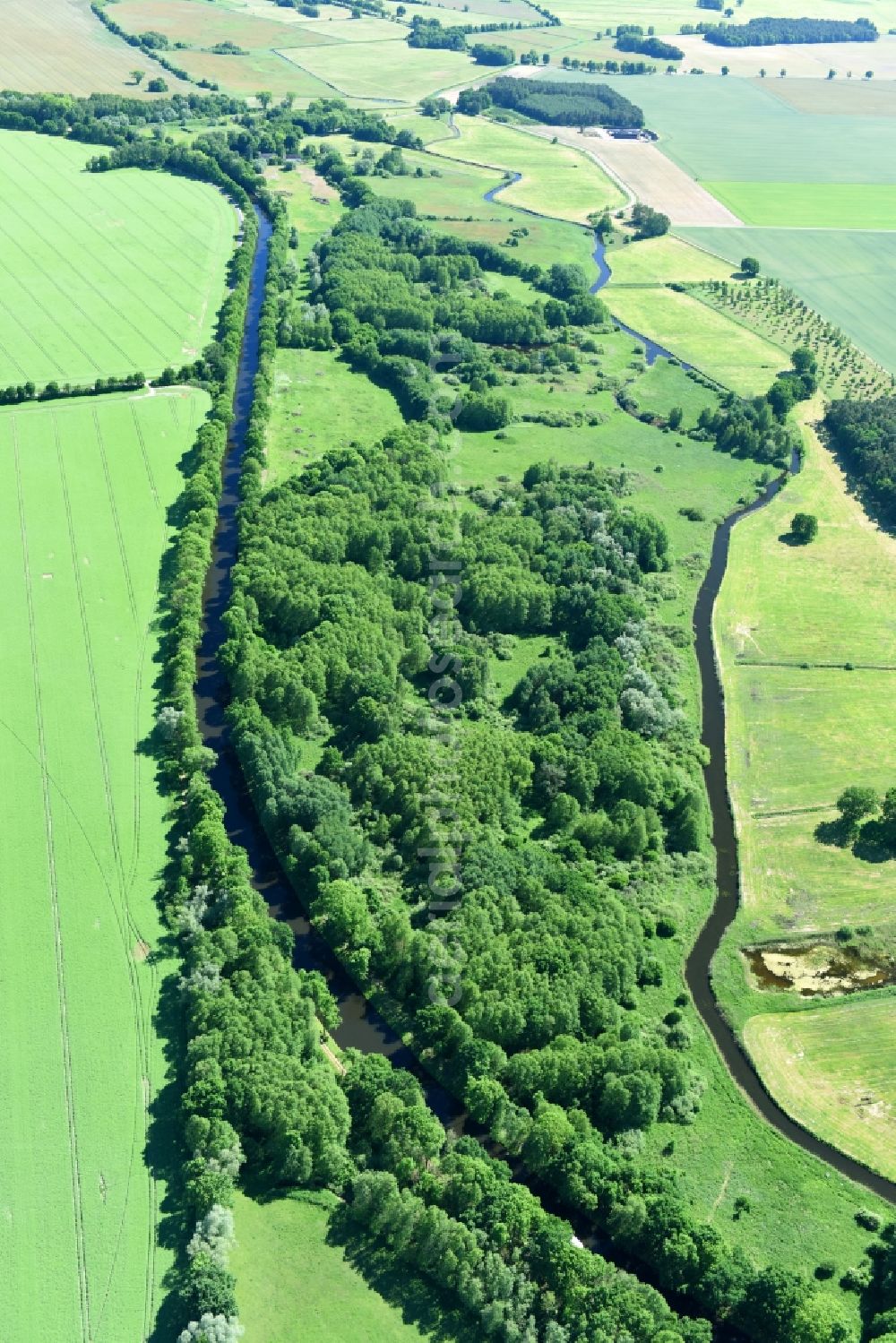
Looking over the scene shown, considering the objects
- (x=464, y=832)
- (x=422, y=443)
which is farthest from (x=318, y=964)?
(x=422, y=443)

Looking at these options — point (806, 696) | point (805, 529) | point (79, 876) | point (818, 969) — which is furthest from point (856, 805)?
point (79, 876)

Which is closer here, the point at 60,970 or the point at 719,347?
the point at 60,970

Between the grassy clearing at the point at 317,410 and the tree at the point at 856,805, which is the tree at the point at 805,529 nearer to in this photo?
the tree at the point at 856,805

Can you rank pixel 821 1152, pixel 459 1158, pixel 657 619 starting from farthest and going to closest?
pixel 657 619, pixel 821 1152, pixel 459 1158

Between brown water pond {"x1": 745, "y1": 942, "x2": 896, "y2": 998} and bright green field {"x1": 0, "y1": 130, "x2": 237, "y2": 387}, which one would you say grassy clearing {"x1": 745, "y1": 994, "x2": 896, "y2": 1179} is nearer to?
brown water pond {"x1": 745, "y1": 942, "x2": 896, "y2": 998}

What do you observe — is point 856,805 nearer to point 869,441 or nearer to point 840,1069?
point 840,1069

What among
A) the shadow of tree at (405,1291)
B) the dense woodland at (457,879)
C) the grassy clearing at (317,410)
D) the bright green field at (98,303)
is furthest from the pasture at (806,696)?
the bright green field at (98,303)

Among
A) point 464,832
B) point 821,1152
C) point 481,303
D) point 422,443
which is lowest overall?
point 821,1152

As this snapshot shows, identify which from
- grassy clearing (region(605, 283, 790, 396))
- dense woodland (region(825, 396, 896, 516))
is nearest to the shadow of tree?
dense woodland (region(825, 396, 896, 516))

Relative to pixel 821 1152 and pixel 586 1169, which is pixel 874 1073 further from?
pixel 586 1169
